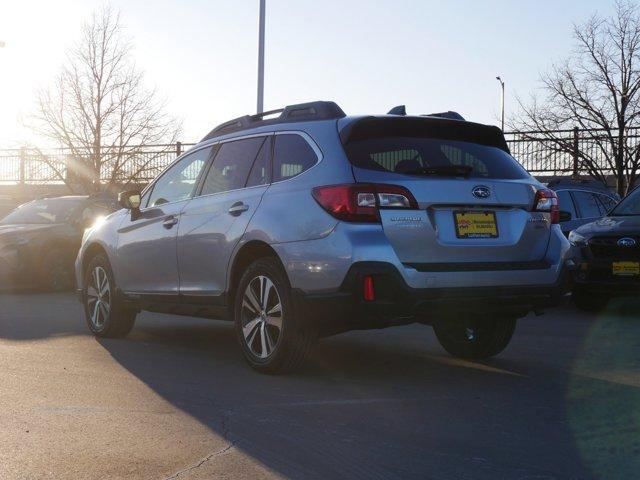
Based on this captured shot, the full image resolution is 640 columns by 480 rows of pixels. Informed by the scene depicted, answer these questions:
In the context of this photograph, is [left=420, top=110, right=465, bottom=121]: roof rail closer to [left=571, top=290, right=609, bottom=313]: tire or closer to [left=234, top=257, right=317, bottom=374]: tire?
[left=234, top=257, right=317, bottom=374]: tire

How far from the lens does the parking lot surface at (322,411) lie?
4.00 m

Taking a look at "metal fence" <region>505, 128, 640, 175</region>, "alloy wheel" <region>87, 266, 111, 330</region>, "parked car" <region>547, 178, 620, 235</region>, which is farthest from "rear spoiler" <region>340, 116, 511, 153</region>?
"metal fence" <region>505, 128, 640, 175</region>

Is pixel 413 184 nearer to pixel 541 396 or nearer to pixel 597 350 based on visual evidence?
pixel 541 396

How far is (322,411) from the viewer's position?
5035 mm

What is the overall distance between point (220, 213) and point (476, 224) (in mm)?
2007

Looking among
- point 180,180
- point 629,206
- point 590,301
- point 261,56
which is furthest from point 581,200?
point 261,56

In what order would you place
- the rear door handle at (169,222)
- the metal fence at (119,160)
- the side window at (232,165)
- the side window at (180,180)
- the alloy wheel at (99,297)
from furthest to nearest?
1. the metal fence at (119,160)
2. the alloy wheel at (99,297)
3. the side window at (180,180)
4. the rear door handle at (169,222)
5. the side window at (232,165)

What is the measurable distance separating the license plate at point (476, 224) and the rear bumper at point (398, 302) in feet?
1.17

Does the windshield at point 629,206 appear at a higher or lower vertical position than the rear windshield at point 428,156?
lower

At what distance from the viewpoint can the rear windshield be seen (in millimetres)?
5715

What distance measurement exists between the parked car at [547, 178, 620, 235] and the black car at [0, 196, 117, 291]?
7399mm

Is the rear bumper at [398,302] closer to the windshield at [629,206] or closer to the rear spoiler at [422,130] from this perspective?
the rear spoiler at [422,130]

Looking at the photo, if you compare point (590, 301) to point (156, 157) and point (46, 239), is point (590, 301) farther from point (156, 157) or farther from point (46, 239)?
point (156, 157)

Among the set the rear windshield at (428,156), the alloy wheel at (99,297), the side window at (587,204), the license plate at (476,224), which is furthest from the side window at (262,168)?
the side window at (587,204)
